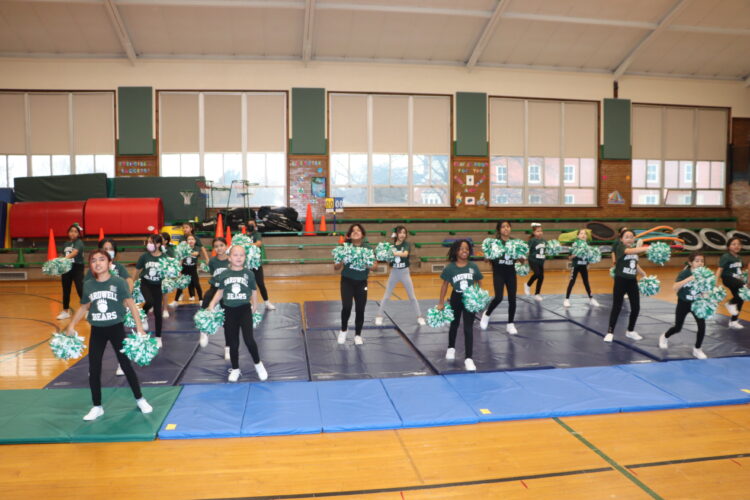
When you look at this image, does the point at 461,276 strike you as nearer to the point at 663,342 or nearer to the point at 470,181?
the point at 663,342

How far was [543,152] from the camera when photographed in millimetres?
19766

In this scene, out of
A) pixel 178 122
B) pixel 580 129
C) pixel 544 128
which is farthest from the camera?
pixel 580 129

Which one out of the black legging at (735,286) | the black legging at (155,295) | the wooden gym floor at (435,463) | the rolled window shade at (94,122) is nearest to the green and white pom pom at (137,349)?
the wooden gym floor at (435,463)

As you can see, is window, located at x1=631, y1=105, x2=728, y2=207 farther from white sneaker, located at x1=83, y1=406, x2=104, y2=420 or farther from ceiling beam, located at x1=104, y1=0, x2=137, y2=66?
white sneaker, located at x1=83, y1=406, x2=104, y2=420

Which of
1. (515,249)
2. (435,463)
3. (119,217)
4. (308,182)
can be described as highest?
(308,182)

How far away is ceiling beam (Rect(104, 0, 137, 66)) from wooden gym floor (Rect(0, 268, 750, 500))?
14927 millimetres

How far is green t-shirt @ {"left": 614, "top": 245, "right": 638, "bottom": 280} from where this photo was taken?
700 centimetres

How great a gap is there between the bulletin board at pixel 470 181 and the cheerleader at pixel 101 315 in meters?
15.5

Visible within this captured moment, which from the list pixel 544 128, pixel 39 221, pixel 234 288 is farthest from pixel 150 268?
pixel 544 128

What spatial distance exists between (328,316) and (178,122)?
12.2 m

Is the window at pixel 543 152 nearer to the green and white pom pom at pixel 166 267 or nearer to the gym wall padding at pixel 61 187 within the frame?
the gym wall padding at pixel 61 187

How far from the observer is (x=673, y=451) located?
412 centimetres

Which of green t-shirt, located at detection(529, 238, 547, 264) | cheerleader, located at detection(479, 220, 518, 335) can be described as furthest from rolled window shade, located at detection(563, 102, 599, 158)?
cheerleader, located at detection(479, 220, 518, 335)

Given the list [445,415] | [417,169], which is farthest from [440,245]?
[445,415]
